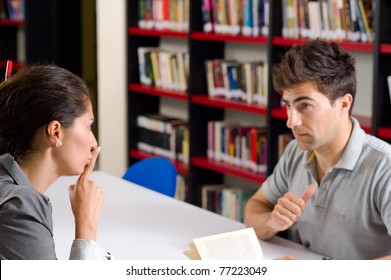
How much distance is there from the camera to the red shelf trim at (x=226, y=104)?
13.2 feet

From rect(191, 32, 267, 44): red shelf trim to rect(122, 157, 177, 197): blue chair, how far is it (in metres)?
1.05

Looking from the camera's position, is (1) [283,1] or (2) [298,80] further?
(1) [283,1]

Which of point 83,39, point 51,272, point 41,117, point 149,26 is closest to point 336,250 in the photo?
point 41,117

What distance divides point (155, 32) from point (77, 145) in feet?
9.97

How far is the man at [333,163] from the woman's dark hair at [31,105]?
76 cm

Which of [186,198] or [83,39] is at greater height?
[83,39]

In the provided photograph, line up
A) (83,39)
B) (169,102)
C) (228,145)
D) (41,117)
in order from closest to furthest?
(41,117)
(228,145)
(169,102)
(83,39)

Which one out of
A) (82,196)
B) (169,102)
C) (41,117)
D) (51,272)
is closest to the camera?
(51,272)

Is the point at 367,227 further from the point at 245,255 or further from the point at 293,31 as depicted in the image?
the point at 293,31

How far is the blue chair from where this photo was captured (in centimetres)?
315

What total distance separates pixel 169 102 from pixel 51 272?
12.8ft

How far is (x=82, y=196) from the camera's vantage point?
6.16 feet

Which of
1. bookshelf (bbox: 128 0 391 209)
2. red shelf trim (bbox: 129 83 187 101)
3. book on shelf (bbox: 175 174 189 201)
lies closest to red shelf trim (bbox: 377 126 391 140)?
bookshelf (bbox: 128 0 391 209)

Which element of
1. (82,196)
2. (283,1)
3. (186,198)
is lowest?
(186,198)
